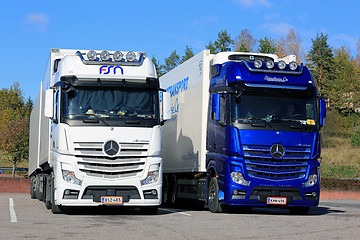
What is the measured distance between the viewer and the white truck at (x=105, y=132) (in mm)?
14172

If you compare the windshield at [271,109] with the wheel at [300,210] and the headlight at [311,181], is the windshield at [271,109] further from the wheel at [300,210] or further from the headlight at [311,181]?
the wheel at [300,210]

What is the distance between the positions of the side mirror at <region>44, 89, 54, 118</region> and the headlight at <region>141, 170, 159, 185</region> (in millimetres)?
2604

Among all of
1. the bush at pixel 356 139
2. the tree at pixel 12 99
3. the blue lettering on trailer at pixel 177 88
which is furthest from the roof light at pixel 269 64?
the tree at pixel 12 99

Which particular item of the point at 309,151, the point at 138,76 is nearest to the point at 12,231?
the point at 138,76

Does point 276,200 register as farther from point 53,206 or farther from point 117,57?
point 53,206

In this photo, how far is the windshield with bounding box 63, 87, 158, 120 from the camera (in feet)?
A: 47.0

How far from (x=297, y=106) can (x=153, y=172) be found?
151 inches

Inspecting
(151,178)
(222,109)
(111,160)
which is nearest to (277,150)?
(222,109)

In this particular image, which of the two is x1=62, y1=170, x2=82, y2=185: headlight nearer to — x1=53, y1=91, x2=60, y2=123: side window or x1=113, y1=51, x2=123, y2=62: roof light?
x1=53, y1=91, x2=60, y2=123: side window

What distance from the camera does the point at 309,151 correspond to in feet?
50.4

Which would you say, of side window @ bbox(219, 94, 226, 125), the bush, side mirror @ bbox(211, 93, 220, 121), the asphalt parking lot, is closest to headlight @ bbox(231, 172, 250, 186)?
the asphalt parking lot

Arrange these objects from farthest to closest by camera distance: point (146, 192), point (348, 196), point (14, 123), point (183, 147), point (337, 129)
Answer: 1. point (337, 129)
2. point (14, 123)
3. point (348, 196)
4. point (183, 147)
5. point (146, 192)

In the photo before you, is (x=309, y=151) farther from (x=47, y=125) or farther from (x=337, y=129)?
(x=337, y=129)

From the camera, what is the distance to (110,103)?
14.5m
